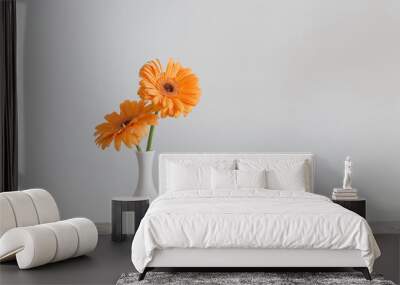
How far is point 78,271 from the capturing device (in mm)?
5035

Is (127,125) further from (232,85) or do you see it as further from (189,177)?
(232,85)

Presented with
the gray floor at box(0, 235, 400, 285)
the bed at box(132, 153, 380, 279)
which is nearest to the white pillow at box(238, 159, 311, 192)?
the gray floor at box(0, 235, 400, 285)

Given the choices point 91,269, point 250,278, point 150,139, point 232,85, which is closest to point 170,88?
point 150,139

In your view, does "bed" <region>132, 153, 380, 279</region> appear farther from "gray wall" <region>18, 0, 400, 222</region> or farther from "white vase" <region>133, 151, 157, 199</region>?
"gray wall" <region>18, 0, 400, 222</region>

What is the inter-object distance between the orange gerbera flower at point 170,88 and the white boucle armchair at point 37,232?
145 cm

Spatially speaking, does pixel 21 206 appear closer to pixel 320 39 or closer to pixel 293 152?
pixel 293 152

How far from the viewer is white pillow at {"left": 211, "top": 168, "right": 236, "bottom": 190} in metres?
6.34

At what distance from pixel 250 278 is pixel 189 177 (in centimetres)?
195

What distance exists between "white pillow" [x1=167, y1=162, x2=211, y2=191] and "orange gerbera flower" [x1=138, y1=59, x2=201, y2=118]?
0.56m

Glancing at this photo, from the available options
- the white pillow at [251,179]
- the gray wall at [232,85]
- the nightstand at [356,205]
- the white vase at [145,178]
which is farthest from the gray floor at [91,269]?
the gray wall at [232,85]

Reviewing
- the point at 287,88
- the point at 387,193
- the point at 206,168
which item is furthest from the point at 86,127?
the point at 387,193

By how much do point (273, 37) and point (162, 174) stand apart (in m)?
1.94

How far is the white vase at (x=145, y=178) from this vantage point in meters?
Result: 6.54

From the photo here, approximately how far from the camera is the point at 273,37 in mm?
7051
